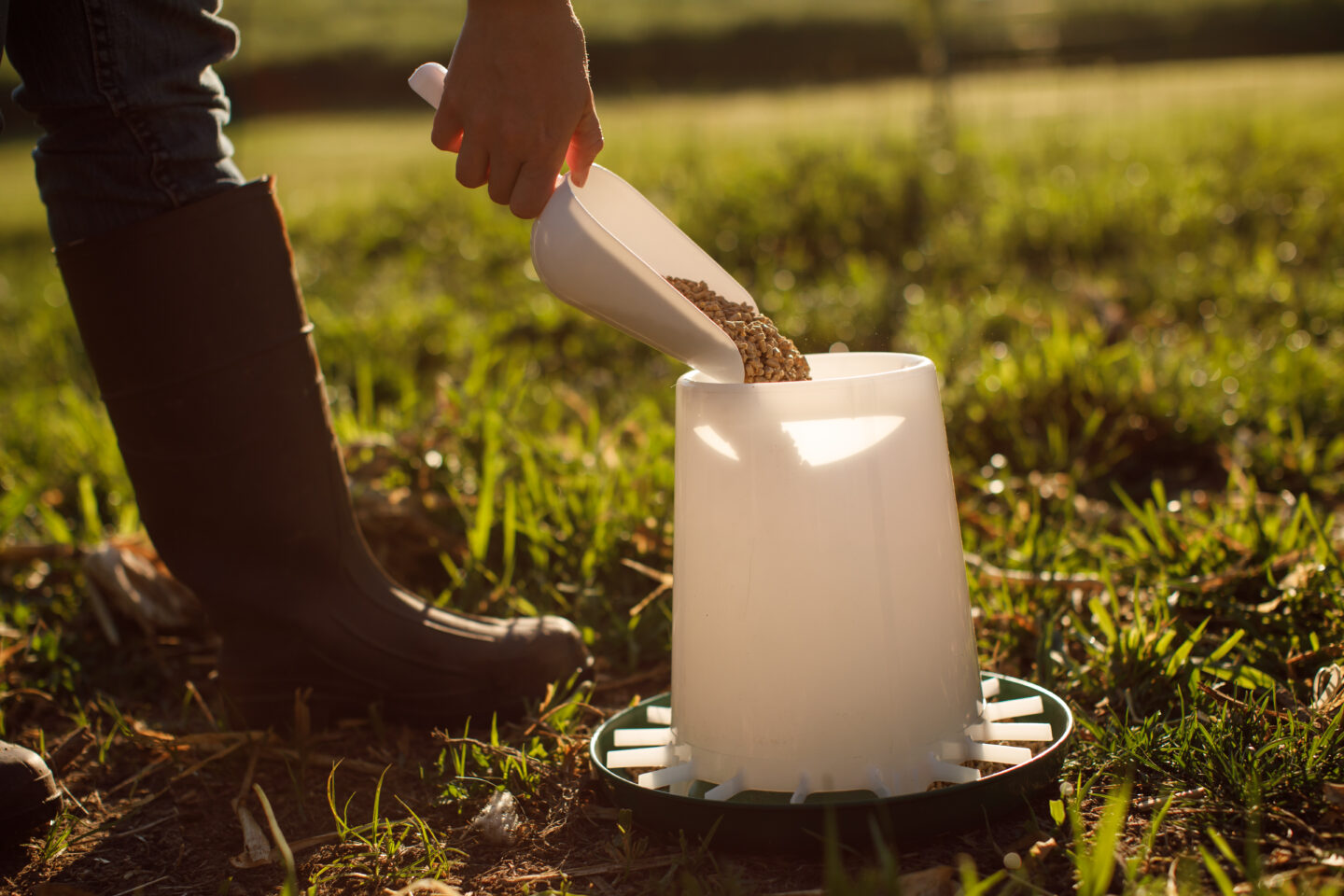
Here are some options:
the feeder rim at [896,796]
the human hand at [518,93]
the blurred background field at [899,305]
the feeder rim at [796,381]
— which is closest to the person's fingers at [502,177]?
the human hand at [518,93]

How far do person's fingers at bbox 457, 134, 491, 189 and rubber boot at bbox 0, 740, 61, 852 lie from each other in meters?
0.80

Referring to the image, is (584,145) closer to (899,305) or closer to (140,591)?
(140,591)

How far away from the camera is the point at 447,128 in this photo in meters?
1.16

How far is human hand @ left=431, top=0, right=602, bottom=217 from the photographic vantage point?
3.62ft

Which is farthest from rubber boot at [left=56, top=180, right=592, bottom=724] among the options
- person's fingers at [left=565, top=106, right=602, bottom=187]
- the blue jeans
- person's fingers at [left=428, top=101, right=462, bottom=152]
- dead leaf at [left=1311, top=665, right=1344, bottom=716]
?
dead leaf at [left=1311, top=665, right=1344, bottom=716]

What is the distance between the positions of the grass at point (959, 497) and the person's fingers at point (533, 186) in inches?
17.9

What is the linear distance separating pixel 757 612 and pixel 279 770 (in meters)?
0.70

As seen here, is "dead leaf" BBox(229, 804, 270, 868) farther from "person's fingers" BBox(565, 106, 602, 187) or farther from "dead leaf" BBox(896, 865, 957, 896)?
"person's fingers" BBox(565, 106, 602, 187)

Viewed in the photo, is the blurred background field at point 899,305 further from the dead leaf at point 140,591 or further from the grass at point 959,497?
the dead leaf at point 140,591

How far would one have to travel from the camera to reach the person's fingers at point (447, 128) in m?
1.14

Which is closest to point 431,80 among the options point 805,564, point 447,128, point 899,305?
point 447,128

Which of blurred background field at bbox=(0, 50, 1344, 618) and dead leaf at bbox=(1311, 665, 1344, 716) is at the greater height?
blurred background field at bbox=(0, 50, 1344, 618)

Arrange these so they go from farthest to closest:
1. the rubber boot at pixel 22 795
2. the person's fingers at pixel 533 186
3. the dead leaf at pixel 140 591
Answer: the dead leaf at pixel 140 591, the rubber boot at pixel 22 795, the person's fingers at pixel 533 186

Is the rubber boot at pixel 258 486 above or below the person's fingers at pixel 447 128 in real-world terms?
below
